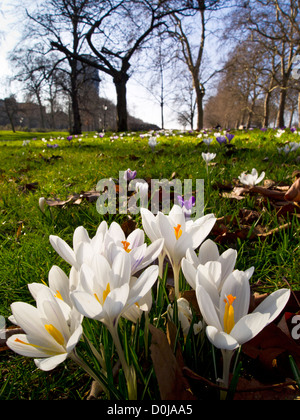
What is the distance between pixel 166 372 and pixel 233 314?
19 centimetres

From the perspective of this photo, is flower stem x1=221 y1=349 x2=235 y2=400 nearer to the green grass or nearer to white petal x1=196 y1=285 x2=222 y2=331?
white petal x1=196 y1=285 x2=222 y2=331

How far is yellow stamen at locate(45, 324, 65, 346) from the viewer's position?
600mm

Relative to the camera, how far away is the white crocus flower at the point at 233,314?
54cm

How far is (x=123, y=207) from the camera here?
210 centimetres

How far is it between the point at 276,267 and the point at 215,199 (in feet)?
2.74

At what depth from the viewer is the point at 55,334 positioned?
24.1 inches

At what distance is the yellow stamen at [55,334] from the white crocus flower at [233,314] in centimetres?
31

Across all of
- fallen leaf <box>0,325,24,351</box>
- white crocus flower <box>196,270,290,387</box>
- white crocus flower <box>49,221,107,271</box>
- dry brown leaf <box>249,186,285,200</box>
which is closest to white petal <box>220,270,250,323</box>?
white crocus flower <box>196,270,290,387</box>

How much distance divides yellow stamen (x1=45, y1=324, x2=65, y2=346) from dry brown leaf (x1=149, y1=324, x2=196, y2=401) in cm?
20

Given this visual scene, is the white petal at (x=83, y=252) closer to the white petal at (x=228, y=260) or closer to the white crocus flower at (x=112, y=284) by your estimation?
the white crocus flower at (x=112, y=284)

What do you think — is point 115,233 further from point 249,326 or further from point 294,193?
point 294,193

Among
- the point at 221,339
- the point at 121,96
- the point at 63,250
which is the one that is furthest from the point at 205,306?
the point at 121,96

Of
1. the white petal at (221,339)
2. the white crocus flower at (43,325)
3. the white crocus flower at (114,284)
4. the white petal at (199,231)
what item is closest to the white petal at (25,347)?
the white crocus flower at (43,325)

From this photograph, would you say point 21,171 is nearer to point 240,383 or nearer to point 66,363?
point 66,363
